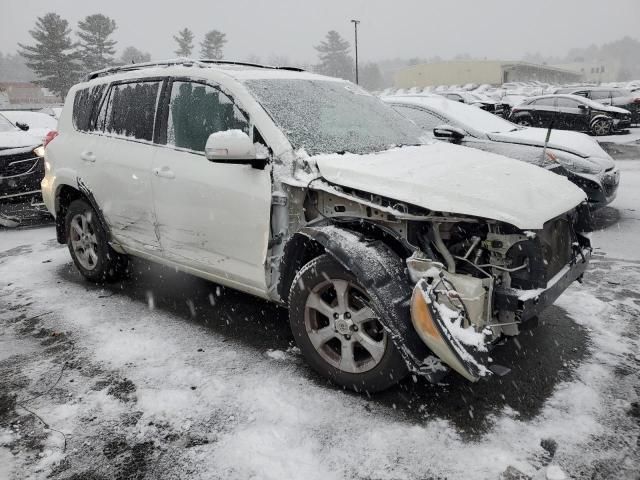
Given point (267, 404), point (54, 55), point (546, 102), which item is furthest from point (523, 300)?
point (54, 55)

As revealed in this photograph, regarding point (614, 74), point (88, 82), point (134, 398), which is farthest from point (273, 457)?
point (614, 74)

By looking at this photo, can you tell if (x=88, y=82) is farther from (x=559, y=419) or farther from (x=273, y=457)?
(x=559, y=419)

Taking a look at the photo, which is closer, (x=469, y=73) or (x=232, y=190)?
(x=232, y=190)

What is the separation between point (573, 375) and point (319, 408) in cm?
161

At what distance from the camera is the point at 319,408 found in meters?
2.95

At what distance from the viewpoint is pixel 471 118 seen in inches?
297

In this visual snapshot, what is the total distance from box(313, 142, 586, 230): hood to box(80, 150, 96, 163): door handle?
2328mm

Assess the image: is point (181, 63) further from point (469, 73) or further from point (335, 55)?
point (335, 55)

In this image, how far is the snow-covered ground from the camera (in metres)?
2.51

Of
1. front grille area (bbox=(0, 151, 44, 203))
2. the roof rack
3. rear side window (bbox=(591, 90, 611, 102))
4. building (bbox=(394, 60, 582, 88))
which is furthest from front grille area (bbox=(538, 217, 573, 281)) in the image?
building (bbox=(394, 60, 582, 88))

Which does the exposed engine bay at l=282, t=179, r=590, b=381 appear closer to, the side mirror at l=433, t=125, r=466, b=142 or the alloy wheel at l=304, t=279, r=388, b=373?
the alloy wheel at l=304, t=279, r=388, b=373

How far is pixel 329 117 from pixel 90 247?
2.73m

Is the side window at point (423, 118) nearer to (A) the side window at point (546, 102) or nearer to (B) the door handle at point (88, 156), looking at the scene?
(B) the door handle at point (88, 156)

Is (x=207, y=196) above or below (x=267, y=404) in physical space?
above
